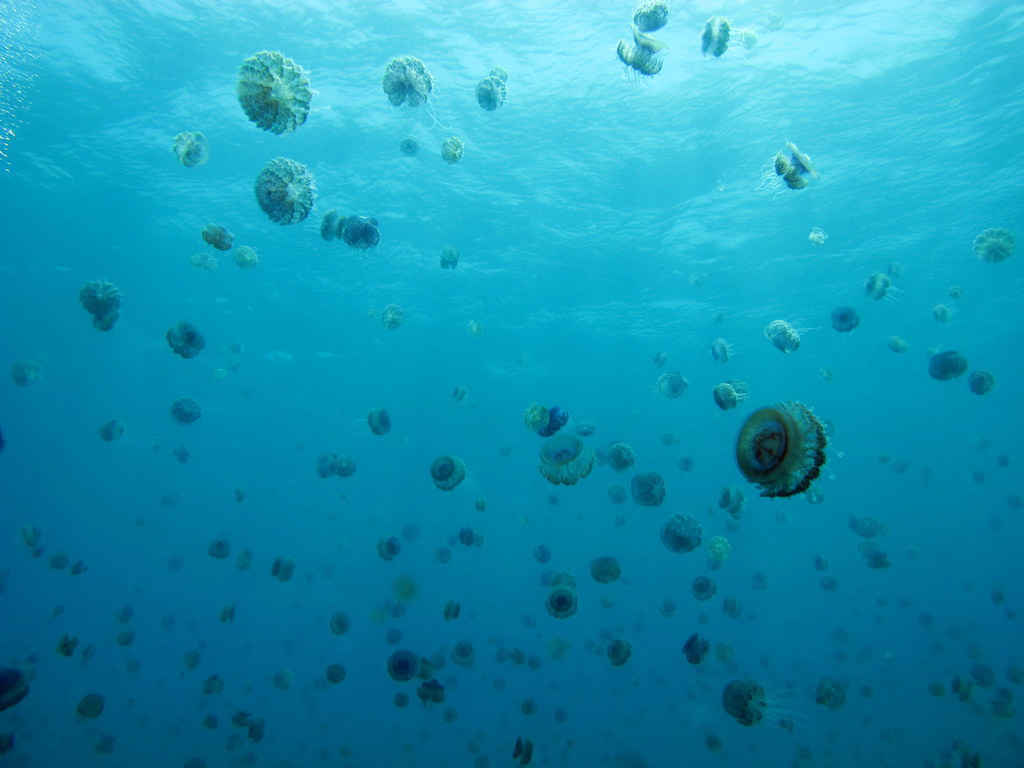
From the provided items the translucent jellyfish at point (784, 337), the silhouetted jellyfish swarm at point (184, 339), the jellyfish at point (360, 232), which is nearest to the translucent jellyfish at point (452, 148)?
the jellyfish at point (360, 232)

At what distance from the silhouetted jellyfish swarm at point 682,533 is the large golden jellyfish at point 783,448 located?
6.74 m

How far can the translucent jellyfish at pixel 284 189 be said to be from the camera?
8938 mm

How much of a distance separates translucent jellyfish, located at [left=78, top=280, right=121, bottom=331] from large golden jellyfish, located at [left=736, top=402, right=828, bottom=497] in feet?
43.0

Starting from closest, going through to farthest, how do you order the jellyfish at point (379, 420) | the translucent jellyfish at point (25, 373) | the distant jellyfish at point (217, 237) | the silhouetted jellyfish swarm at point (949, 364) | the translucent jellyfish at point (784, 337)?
the distant jellyfish at point (217, 237) → the silhouetted jellyfish swarm at point (949, 364) → the translucent jellyfish at point (784, 337) → the jellyfish at point (379, 420) → the translucent jellyfish at point (25, 373)

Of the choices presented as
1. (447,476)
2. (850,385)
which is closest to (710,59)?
(447,476)

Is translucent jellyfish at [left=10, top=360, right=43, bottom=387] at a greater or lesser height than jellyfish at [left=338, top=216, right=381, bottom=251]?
lesser

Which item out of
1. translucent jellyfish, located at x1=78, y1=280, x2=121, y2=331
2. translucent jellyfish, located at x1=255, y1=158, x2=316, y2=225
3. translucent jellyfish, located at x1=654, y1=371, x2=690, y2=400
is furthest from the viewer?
translucent jellyfish, located at x1=654, y1=371, x2=690, y2=400

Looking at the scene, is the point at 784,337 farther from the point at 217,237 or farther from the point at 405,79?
the point at 217,237

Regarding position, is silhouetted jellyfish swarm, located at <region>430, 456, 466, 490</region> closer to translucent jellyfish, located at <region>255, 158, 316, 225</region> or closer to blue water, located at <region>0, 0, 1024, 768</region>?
translucent jellyfish, located at <region>255, 158, 316, 225</region>

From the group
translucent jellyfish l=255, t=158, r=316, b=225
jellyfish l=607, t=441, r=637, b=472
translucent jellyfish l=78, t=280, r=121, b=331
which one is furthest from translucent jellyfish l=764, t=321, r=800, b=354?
translucent jellyfish l=78, t=280, r=121, b=331

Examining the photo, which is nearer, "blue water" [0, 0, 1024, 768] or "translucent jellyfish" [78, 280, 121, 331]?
"translucent jellyfish" [78, 280, 121, 331]

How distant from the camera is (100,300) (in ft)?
38.9

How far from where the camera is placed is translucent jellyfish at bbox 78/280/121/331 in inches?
465

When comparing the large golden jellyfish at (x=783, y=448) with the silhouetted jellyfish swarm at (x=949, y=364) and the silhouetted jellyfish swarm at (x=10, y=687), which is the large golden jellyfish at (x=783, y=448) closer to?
the silhouetted jellyfish swarm at (x=949, y=364)
